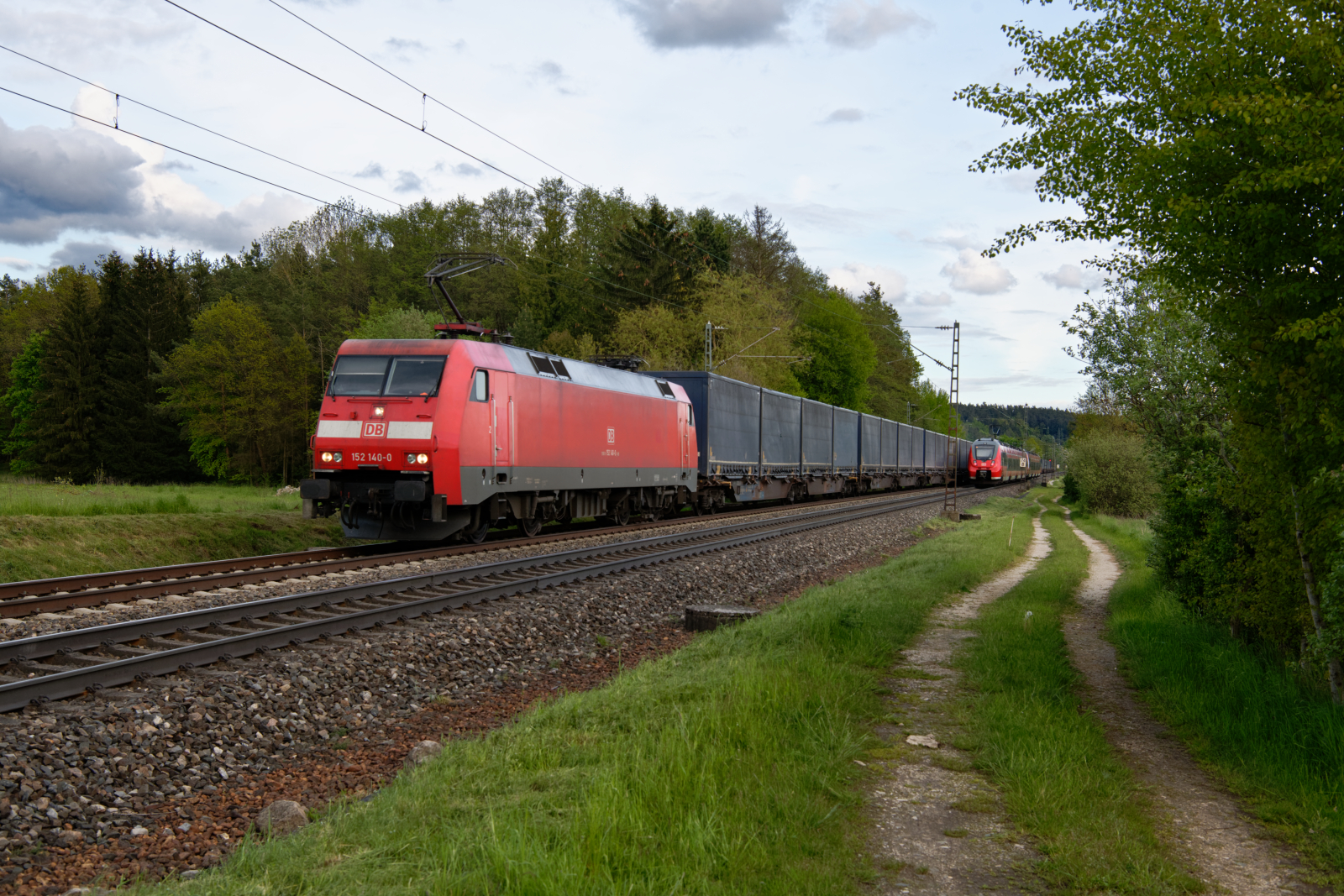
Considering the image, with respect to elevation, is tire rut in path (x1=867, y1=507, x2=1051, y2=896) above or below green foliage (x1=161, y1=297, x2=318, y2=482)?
below

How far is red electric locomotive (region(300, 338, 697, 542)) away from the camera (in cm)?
1373

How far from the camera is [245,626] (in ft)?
26.9

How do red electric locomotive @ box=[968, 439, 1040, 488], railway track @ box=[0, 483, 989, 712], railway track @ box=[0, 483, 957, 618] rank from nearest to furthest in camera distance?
railway track @ box=[0, 483, 989, 712], railway track @ box=[0, 483, 957, 618], red electric locomotive @ box=[968, 439, 1040, 488]

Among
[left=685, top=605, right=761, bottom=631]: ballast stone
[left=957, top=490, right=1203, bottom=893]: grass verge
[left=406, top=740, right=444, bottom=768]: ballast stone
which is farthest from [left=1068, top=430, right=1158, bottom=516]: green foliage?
[left=406, top=740, right=444, bottom=768]: ballast stone

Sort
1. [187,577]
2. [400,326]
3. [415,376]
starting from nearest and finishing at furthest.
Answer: [187,577], [415,376], [400,326]

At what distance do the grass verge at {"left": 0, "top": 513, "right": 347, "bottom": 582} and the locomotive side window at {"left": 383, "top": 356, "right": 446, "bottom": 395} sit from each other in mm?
3781

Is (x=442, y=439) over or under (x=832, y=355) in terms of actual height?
under

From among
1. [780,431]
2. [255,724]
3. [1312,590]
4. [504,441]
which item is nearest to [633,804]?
[255,724]

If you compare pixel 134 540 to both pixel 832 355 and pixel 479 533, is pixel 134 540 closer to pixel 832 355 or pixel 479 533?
pixel 479 533

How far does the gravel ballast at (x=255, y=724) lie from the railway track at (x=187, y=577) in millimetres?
558

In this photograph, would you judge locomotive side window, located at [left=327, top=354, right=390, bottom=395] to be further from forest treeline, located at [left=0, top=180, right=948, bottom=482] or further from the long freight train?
forest treeline, located at [left=0, top=180, right=948, bottom=482]

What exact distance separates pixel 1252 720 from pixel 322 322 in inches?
2282

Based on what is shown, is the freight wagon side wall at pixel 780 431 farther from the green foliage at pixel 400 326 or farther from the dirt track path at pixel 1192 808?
the green foliage at pixel 400 326

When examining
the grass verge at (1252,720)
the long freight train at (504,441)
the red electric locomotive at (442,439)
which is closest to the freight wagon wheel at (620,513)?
the long freight train at (504,441)
